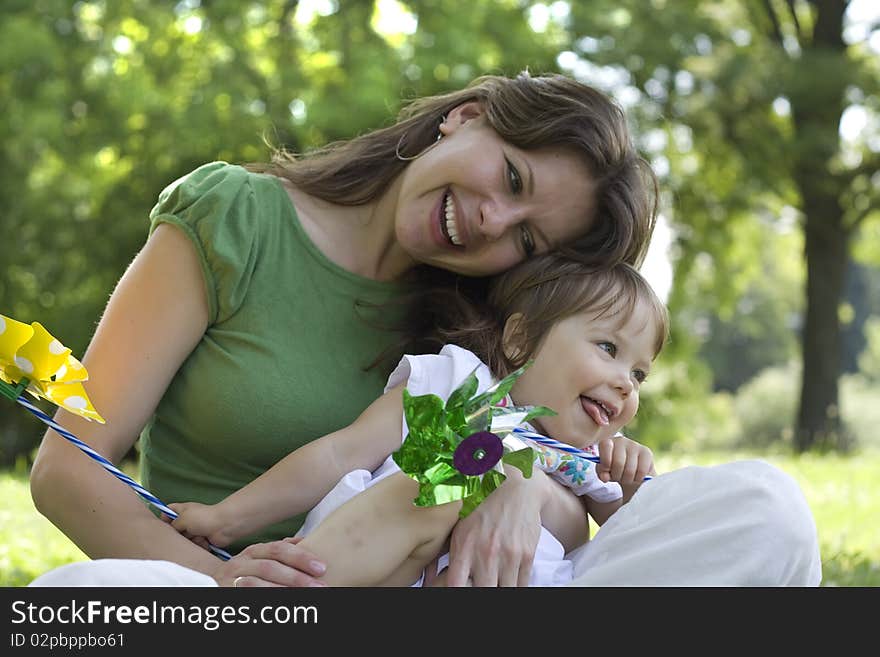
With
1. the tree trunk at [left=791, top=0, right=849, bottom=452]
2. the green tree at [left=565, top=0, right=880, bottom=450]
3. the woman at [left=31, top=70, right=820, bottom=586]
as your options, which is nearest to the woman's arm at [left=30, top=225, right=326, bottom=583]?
the woman at [left=31, top=70, right=820, bottom=586]

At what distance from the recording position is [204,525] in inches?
94.9

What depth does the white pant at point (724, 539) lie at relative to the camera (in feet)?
7.03

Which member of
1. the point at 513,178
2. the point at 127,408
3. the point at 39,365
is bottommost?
the point at 127,408

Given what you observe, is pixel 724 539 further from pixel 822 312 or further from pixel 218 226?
pixel 822 312

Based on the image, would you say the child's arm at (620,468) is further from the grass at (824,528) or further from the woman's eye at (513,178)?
the grass at (824,528)

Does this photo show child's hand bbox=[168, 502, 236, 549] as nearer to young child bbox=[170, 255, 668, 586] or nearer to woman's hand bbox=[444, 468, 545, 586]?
young child bbox=[170, 255, 668, 586]

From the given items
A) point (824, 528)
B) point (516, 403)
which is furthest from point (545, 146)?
point (824, 528)

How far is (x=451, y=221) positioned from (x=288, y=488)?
717 mm

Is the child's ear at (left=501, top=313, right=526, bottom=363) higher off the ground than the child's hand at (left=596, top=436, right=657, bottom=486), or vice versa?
the child's ear at (left=501, top=313, right=526, bottom=363)

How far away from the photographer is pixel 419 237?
2711 millimetres

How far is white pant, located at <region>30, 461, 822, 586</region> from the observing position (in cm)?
214

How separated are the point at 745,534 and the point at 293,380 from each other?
1.05m
